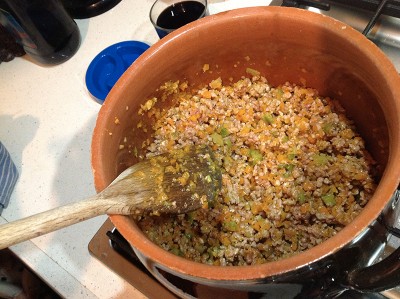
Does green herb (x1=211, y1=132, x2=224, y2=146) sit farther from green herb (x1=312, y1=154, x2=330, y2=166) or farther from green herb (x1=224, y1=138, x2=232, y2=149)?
green herb (x1=312, y1=154, x2=330, y2=166)

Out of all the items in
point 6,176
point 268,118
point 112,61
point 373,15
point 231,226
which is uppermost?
point 373,15

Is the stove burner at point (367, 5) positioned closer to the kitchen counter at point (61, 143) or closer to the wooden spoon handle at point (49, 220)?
the kitchen counter at point (61, 143)

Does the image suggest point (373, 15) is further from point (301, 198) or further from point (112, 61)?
point (112, 61)

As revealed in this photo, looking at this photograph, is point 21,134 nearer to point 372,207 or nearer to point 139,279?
point 139,279

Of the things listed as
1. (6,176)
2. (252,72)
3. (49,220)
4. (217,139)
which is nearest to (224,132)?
(217,139)

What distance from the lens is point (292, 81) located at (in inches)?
33.0

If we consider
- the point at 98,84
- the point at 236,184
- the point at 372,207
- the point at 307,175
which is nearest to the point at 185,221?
the point at 236,184

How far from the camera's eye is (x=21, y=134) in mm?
1105

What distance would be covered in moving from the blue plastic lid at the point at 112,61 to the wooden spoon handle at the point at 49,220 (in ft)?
1.87

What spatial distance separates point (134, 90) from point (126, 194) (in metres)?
0.20

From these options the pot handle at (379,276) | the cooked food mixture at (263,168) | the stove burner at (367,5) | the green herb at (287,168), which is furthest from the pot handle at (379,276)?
Result: the stove burner at (367,5)

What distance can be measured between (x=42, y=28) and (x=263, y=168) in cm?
70

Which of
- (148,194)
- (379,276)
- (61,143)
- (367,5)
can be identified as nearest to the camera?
(379,276)

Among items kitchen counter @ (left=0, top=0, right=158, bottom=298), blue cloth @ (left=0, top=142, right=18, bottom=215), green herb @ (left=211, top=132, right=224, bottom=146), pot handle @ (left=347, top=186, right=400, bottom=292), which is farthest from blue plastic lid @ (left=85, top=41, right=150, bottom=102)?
pot handle @ (left=347, top=186, right=400, bottom=292)
